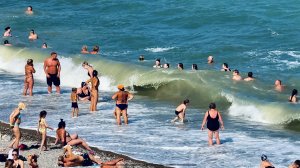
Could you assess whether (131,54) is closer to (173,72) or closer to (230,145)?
(173,72)

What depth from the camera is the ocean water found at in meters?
22.3

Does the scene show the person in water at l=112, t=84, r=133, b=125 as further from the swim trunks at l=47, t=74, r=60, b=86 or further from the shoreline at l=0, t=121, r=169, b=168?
the swim trunks at l=47, t=74, r=60, b=86

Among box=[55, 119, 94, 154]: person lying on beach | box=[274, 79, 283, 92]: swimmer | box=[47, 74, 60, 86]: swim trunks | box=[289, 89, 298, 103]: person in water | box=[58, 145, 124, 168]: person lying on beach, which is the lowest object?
box=[58, 145, 124, 168]: person lying on beach

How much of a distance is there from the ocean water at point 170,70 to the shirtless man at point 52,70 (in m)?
0.50

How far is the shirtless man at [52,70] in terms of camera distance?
28000 millimetres

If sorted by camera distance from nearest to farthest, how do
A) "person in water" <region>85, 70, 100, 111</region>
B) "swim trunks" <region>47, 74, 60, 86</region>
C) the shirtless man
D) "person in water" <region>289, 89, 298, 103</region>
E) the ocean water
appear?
the ocean water
"person in water" <region>85, 70, 100, 111</region>
"person in water" <region>289, 89, 298, 103</region>
the shirtless man
"swim trunks" <region>47, 74, 60, 86</region>

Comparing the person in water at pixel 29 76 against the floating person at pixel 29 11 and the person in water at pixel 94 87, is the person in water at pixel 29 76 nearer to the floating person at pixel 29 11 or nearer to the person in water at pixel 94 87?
the person in water at pixel 94 87

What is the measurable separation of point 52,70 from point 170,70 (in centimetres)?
639

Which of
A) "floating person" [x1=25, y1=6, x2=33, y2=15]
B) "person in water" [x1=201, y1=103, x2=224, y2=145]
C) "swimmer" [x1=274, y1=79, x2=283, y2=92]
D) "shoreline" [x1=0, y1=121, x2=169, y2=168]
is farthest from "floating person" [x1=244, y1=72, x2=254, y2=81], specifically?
"floating person" [x1=25, y1=6, x2=33, y2=15]

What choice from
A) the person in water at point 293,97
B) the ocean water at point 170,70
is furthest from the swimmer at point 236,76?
the person in water at point 293,97

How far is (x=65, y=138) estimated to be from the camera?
21.2m

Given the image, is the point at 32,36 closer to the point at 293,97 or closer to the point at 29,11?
the point at 29,11

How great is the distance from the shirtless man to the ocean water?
50 cm

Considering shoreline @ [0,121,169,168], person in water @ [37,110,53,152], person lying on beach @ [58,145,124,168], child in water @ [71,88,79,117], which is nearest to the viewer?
person lying on beach @ [58,145,124,168]
